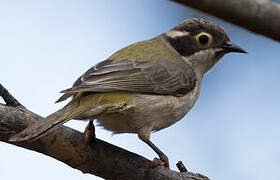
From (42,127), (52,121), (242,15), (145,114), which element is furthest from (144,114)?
(242,15)

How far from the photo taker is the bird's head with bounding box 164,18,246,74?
5.67 m

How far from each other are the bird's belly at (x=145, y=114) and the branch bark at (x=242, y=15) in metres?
2.58

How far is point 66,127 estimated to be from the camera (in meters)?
4.19

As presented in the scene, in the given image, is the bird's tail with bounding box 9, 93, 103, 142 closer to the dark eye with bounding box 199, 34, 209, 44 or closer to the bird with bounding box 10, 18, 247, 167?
the bird with bounding box 10, 18, 247, 167

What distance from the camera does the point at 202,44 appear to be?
18.8 feet

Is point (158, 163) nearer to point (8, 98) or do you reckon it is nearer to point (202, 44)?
point (8, 98)

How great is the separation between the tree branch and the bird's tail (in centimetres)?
14

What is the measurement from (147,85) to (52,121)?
1.46m

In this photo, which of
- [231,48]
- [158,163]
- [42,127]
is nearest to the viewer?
[42,127]

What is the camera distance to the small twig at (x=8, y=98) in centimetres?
409

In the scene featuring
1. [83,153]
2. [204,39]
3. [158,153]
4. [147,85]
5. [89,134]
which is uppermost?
[204,39]

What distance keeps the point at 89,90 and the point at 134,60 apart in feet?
3.82

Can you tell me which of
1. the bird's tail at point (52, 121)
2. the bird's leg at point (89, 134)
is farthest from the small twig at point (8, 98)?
the bird's leg at point (89, 134)

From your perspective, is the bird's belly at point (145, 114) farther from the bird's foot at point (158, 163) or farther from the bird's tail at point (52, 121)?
the bird's foot at point (158, 163)
